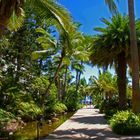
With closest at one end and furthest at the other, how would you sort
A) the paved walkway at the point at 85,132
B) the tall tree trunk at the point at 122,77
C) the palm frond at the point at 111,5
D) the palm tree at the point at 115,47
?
the palm frond at the point at 111,5 < the paved walkway at the point at 85,132 < the palm tree at the point at 115,47 < the tall tree trunk at the point at 122,77

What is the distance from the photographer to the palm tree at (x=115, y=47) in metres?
26.6

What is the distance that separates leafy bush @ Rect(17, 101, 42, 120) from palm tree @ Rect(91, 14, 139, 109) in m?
5.91

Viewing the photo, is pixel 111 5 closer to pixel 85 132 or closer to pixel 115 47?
pixel 85 132

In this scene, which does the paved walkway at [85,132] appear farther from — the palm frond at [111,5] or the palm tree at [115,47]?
the palm frond at [111,5]

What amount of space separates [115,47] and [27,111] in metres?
7.97

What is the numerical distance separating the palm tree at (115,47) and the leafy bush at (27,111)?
5912 mm

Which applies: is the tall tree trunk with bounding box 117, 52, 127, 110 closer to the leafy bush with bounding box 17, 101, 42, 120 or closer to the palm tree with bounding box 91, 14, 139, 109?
the palm tree with bounding box 91, 14, 139, 109

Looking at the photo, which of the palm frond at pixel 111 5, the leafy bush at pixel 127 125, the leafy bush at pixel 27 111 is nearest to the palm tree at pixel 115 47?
the leafy bush at pixel 27 111

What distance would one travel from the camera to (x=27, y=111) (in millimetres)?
27906

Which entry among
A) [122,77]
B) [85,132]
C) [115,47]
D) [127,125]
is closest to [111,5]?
[127,125]

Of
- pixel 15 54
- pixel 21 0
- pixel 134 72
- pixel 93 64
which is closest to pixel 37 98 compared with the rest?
pixel 15 54

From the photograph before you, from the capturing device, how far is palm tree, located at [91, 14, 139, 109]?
26.6 metres

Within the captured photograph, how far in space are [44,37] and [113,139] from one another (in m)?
19.9

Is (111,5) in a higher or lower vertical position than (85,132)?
higher
